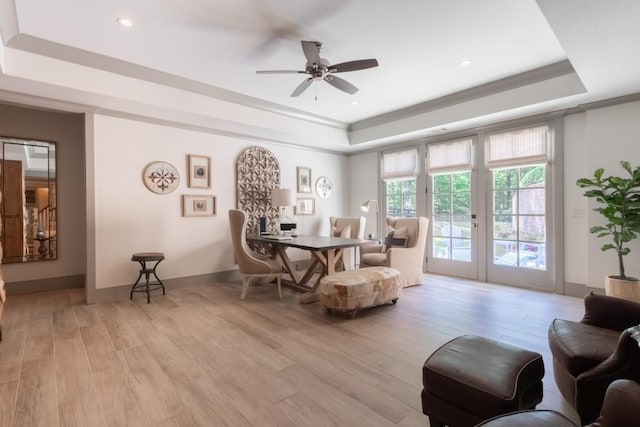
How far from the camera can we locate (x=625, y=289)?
3.23m

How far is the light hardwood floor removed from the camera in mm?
1777

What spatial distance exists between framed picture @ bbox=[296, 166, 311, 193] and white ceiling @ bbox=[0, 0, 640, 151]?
204 centimetres

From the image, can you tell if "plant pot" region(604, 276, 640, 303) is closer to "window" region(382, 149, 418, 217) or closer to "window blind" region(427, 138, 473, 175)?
"window blind" region(427, 138, 473, 175)

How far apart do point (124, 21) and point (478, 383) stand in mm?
3741

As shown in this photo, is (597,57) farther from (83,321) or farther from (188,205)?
(83,321)

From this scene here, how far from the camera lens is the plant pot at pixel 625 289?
10.5ft

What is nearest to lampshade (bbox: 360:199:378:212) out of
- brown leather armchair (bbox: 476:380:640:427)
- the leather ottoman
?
the leather ottoman

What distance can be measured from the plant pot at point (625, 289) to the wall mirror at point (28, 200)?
7.23 meters

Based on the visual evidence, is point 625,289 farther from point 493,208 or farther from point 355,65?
point 355,65

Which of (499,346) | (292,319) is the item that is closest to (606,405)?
(499,346)

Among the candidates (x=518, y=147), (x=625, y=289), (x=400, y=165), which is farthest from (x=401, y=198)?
(x=625, y=289)

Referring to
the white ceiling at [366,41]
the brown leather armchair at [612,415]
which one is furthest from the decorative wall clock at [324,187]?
the brown leather armchair at [612,415]

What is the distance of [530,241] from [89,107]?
20.5 ft

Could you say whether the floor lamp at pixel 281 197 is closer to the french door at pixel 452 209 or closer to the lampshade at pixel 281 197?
the lampshade at pixel 281 197
